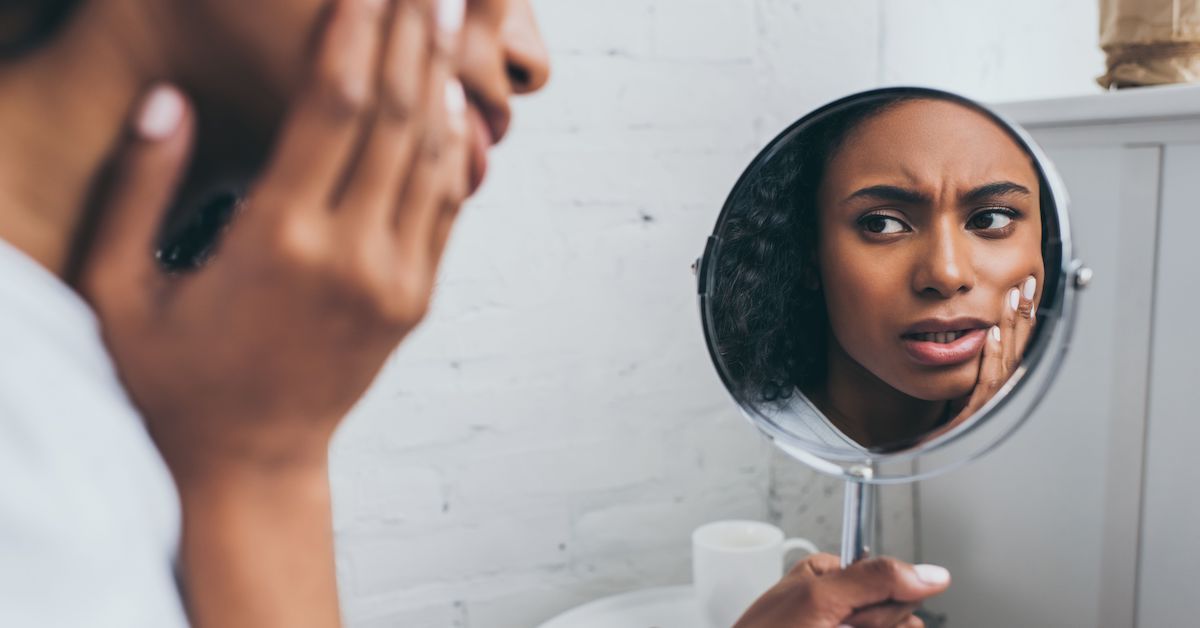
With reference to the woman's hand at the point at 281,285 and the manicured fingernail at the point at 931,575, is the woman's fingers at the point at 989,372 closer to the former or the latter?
the manicured fingernail at the point at 931,575

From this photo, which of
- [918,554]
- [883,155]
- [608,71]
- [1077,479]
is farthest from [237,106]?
[918,554]

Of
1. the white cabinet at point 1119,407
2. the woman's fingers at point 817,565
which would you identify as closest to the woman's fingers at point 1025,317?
the woman's fingers at point 817,565

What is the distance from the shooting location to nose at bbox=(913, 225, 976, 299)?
0.60 metres

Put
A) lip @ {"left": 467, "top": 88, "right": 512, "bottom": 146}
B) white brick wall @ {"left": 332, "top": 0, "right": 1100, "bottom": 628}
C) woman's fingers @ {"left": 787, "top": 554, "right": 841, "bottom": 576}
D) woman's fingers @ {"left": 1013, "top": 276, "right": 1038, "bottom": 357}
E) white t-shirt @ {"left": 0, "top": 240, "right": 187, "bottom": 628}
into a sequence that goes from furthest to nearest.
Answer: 1. white brick wall @ {"left": 332, "top": 0, "right": 1100, "bottom": 628}
2. woman's fingers @ {"left": 787, "top": 554, "right": 841, "bottom": 576}
3. woman's fingers @ {"left": 1013, "top": 276, "right": 1038, "bottom": 357}
4. lip @ {"left": 467, "top": 88, "right": 512, "bottom": 146}
5. white t-shirt @ {"left": 0, "top": 240, "right": 187, "bottom": 628}

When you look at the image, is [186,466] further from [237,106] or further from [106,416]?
[237,106]

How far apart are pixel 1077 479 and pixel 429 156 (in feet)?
3.15

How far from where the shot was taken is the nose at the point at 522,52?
1.48 ft

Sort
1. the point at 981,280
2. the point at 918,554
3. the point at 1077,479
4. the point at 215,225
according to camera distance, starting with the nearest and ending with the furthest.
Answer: the point at 215,225 < the point at 981,280 < the point at 1077,479 < the point at 918,554

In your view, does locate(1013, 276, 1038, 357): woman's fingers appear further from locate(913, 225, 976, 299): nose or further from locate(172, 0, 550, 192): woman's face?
locate(172, 0, 550, 192): woman's face

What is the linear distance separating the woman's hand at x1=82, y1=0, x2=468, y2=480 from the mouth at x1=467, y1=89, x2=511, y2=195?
0.03 metres

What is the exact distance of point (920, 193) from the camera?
0.62 metres

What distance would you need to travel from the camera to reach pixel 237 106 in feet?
1.37

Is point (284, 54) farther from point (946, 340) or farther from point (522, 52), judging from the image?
point (946, 340)

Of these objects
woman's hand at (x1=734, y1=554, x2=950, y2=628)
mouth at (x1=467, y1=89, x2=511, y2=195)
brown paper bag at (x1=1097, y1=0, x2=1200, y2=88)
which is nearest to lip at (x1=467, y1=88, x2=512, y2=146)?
mouth at (x1=467, y1=89, x2=511, y2=195)
